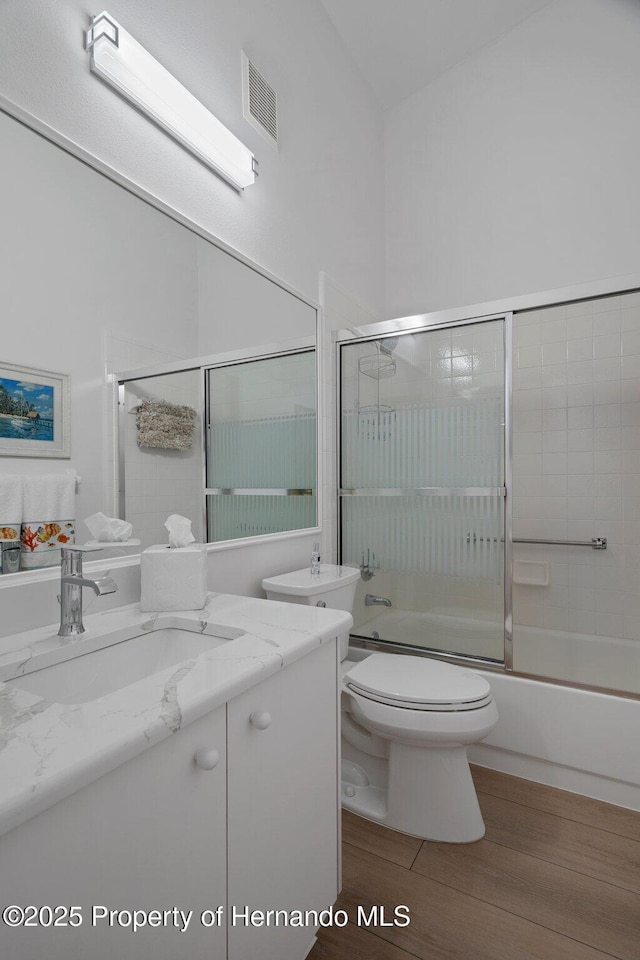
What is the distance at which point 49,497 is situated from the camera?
1100 mm

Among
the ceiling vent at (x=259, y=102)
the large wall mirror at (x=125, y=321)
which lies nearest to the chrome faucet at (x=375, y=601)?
the large wall mirror at (x=125, y=321)

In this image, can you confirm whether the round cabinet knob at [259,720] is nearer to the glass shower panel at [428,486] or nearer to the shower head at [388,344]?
the glass shower panel at [428,486]

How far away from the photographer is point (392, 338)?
2.21 metres

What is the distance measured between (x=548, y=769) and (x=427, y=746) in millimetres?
637

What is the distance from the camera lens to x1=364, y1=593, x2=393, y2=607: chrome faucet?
2184 millimetres

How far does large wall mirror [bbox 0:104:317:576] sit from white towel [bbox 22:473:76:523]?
0.07ft

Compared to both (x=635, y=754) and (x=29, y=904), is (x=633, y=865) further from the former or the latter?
(x=29, y=904)

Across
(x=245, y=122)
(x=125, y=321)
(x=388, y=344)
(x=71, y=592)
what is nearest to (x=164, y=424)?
(x=125, y=321)

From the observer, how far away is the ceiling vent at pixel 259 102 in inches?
65.2

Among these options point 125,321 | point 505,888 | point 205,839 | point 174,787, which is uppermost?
point 125,321

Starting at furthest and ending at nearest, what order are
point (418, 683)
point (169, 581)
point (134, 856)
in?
1. point (418, 683)
2. point (169, 581)
3. point (134, 856)

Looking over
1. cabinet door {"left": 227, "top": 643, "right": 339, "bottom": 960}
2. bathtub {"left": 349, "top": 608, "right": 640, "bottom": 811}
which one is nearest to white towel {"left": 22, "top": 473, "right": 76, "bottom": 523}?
cabinet door {"left": 227, "top": 643, "right": 339, "bottom": 960}

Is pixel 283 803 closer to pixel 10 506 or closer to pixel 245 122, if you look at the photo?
pixel 10 506

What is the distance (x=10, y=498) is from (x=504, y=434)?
1.63m
